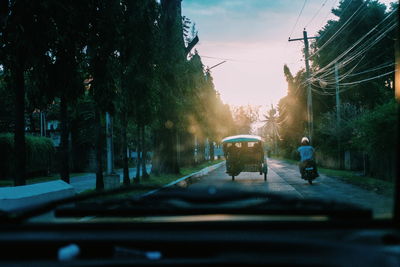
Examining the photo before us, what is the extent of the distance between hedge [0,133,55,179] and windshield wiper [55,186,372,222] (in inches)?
1077

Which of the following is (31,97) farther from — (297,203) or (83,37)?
(297,203)

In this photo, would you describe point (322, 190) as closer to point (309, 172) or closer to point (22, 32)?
point (309, 172)

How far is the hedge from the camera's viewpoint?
90.5ft

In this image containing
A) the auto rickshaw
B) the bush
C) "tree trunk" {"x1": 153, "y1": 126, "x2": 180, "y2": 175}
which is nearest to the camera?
the bush

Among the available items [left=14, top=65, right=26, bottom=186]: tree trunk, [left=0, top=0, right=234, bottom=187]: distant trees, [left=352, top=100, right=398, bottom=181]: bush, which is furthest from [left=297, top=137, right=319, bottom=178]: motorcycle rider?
[left=14, top=65, right=26, bottom=186]: tree trunk

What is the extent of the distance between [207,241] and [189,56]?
2271cm

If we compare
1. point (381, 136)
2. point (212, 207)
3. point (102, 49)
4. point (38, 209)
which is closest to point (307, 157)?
point (381, 136)

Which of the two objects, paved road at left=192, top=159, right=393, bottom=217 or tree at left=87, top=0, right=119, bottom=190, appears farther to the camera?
tree at left=87, top=0, right=119, bottom=190

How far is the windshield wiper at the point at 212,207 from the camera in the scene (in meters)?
2.25

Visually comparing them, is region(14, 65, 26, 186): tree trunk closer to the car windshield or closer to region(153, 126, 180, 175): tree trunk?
the car windshield

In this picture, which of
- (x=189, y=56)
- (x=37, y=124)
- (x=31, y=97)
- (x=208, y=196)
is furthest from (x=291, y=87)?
(x=208, y=196)

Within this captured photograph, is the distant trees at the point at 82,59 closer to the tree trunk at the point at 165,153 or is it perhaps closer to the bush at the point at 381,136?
the tree trunk at the point at 165,153

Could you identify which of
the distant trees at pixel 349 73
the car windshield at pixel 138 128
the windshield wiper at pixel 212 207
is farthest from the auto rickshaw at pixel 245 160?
the windshield wiper at pixel 212 207

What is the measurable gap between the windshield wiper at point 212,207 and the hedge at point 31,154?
2735 centimetres
